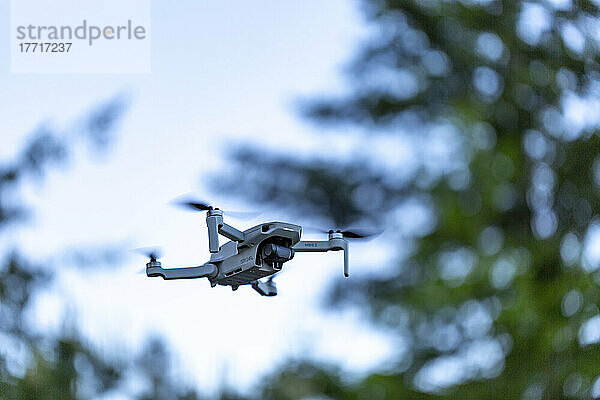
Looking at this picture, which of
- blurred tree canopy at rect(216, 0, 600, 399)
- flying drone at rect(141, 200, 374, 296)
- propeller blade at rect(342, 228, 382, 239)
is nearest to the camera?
flying drone at rect(141, 200, 374, 296)

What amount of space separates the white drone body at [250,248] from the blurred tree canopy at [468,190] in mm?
1419

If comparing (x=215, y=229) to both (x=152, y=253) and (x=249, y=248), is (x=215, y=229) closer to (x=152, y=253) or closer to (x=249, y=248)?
(x=249, y=248)

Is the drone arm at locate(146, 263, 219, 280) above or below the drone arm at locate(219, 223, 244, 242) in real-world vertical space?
below

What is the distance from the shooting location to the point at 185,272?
2.08 meters

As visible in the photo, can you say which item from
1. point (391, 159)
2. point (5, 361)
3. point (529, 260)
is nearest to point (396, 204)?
point (391, 159)

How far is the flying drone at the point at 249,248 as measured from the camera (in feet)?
6.38

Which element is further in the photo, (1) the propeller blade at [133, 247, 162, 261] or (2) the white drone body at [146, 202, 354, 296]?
(1) the propeller blade at [133, 247, 162, 261]

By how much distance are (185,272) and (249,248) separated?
195mm

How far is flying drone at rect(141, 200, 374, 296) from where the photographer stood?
1.94m

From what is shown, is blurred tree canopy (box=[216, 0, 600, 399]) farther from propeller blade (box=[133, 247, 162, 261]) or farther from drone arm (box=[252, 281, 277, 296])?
propeller blade (box=[133, 247, 162, 261])

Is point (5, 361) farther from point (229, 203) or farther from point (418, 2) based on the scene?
point (418, 2)

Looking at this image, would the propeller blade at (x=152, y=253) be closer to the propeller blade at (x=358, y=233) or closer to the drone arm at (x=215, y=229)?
the drone arm at (x=215, y=229)

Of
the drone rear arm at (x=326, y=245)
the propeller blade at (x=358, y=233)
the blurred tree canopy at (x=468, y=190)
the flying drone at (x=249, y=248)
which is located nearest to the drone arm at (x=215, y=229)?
the flying drone at (x=249, y=248)

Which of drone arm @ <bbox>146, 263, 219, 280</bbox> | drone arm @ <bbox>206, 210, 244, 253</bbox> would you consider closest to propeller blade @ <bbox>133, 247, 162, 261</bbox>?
drone arm @ <bbox>146, 263, 219, 280</bbox>
